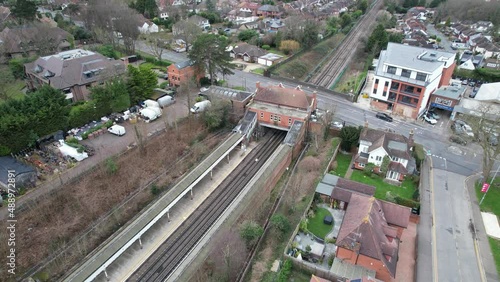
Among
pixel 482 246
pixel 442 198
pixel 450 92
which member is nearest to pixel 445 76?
pixel 450 92

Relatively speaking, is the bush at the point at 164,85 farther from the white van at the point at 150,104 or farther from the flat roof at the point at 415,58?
the flat roof at the point at 415,58

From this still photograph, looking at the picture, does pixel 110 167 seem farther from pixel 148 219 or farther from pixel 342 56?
pixel 342 56

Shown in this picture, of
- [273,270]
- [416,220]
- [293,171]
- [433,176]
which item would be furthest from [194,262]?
[433,176]

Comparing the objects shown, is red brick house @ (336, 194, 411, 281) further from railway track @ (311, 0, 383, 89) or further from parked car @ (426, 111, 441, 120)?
railway track @ (311, 0, 383, 89)

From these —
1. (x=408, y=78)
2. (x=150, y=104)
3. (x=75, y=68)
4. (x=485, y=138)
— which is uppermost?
(x=75, y=68)

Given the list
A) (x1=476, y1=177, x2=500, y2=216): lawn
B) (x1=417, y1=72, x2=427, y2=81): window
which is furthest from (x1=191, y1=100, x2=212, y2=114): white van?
(x1=476, y1=177, x2=500, y2=216): lawn
